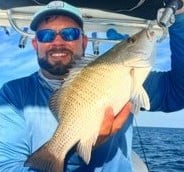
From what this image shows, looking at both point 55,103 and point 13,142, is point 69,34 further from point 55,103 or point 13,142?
point 13,142

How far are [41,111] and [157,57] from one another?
557 millimetres

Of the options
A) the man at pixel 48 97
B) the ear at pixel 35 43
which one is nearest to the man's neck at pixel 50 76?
the man at pixel 48 97

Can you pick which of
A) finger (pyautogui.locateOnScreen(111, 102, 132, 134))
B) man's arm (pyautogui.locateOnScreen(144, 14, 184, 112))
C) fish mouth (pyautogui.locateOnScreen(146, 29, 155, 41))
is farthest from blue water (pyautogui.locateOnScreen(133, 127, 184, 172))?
fish mouth (pyautogui.locateOnScreen(146, 29, 155, 41))

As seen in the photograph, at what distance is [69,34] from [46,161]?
573mm

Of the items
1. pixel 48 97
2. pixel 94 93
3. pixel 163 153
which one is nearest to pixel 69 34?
pixel 48 97

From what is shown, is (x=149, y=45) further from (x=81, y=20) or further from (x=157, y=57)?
(x=81, y=20)

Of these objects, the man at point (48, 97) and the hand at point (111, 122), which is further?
the man at point (48, 97)

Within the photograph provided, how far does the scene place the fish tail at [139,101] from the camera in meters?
2.08

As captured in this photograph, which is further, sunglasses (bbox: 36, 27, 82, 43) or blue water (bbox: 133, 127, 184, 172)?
blue water (bbox: 133, 127, 184, 172)

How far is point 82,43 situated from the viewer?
2.33 metres

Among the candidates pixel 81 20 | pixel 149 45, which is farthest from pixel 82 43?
pixel 149 45

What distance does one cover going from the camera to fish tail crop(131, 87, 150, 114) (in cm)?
208

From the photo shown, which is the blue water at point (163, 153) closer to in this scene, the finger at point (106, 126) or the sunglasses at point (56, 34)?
the finger at point (106, 126)

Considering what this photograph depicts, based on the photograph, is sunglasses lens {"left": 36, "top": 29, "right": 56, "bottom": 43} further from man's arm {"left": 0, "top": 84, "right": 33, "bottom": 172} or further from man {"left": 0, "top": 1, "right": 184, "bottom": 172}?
man's arm {"left": 0, "top": 84, "right": 33, "bottom": 172}
